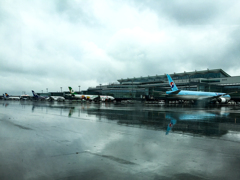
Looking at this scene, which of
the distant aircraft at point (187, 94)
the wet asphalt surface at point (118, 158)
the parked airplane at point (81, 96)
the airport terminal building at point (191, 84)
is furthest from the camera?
the airport terminal building at point (191, 84)

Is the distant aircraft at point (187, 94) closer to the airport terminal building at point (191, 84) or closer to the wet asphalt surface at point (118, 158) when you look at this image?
the airport terminal building at point (191, 84)

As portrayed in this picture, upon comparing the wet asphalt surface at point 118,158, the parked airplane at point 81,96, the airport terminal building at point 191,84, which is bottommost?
the wet asphalt surface at point 118,158

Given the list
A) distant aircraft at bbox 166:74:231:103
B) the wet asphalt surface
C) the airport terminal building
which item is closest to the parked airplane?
the airport terminal building

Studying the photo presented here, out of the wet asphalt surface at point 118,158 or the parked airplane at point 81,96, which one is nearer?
the wet asphalt surface at point 118,158

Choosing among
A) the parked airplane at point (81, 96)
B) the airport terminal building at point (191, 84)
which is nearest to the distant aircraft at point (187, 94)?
the airport terminal building at point (191, 84)

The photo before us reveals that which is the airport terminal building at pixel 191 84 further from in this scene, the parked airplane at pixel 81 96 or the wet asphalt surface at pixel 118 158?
the wet asphalt surface at pixel 118 158

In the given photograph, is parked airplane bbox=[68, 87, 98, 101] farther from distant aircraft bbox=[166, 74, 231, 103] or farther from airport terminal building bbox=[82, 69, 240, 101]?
distant aircraft bbox=[166, 74, 231, 103]

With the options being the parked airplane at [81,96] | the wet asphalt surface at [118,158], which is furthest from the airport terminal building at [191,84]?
the wet asphalt surface at [118,158]

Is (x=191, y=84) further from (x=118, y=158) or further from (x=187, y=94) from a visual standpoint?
(x=118, y=158)

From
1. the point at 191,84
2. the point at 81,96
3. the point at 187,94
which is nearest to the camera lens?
the point at 187,94

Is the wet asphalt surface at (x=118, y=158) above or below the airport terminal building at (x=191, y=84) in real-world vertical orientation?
below

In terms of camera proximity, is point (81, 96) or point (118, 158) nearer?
point (118, 158)

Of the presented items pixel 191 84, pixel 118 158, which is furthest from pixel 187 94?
pixel 191 84

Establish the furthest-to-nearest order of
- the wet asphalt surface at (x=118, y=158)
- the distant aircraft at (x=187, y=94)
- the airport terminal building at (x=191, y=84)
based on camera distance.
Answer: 1. the airport terminal building at (x=191, y=84)
2. the distant aircraft at (x=187, y=94)
3. the wet asphalt surface at (x=118, y=158)
